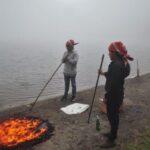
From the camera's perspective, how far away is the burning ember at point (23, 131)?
28.2ft

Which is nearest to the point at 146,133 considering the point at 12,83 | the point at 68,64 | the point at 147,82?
the point at 68,64

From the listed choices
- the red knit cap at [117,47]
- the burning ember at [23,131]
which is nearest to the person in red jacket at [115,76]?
the red knit cap at [117,47]

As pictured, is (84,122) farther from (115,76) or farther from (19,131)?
(115,76)

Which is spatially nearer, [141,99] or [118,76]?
[118,76]

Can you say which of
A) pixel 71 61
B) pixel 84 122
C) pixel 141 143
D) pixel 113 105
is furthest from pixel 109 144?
pixel 71 61

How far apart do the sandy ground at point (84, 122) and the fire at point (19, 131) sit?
470 mm

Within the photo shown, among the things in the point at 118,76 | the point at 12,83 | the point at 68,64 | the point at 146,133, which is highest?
the point at 118,76

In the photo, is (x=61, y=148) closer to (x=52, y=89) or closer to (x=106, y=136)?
(x=106, y=136)

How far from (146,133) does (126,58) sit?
9.03 feet

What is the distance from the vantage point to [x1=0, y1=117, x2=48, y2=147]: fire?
28.6 feet

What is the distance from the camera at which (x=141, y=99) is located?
14.0 metres

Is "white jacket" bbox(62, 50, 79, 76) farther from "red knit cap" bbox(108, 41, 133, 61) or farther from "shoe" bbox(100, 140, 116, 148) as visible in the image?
"shoe" bbox(100, 140, 116, 148)

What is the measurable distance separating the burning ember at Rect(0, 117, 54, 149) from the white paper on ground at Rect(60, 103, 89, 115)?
157 centimetres

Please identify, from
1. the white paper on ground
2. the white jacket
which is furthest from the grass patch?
the white jacket
